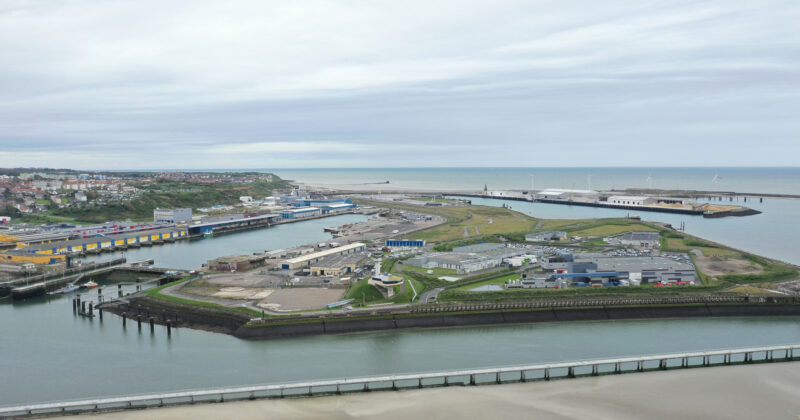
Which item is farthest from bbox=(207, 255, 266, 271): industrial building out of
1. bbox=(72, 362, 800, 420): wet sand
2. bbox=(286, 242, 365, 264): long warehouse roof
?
bbox=(72, 362, 800, 420): wet sand

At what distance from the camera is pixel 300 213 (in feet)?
191

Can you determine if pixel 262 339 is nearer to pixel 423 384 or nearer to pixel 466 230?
pixel 423 384

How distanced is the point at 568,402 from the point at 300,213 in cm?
4796

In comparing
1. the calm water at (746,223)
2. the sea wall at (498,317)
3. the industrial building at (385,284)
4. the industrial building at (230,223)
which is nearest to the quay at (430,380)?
the sea wall at (498,317)

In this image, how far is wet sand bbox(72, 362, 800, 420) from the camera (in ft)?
41.2

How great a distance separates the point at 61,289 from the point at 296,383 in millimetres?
18081

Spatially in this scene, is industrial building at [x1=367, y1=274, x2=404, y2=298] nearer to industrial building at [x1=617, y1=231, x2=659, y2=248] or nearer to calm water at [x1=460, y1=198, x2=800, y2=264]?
industrial building at [x1=617, y1=231, x2=659, y2=248]

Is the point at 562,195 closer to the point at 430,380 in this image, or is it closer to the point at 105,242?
the point at 105,242

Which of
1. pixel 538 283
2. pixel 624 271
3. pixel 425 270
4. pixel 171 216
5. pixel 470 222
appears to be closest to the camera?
pixel 538 283

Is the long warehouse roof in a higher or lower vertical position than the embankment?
higher

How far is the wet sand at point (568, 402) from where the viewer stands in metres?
12.5

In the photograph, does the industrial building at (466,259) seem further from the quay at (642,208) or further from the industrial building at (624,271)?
the quay at (642,208)

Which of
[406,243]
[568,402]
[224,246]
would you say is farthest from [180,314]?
[224,246]

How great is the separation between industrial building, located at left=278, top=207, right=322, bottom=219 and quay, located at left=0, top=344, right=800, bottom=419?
1703 inches
